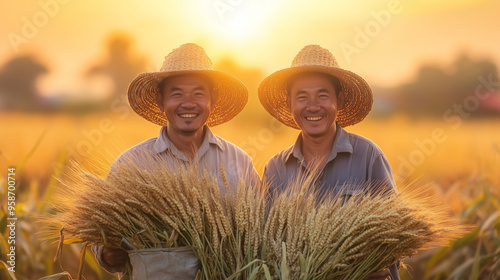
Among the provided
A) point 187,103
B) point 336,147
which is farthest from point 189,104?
point 336,147

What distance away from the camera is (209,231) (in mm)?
2133

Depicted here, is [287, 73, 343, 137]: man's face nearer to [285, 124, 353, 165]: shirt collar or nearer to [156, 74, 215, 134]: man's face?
[285, 124, 353, 165]: shirt collar

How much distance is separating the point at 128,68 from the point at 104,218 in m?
7.59

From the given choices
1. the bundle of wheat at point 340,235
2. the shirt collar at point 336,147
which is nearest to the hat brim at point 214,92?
the shirt collar at point 336,147

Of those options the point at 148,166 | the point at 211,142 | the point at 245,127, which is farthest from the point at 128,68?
the point at 148,166

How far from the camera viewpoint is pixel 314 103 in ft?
10.4

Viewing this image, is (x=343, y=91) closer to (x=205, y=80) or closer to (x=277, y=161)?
(x=277, y=161)

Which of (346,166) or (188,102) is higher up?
(188,102)

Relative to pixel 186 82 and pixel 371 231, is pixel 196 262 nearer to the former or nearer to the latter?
pixel 371 231

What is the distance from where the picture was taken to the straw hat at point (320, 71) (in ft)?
10.7

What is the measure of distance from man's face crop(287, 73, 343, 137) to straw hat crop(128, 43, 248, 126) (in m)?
0.52

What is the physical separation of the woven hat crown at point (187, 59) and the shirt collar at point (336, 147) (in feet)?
2.44

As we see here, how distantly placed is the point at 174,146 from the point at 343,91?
1162mm

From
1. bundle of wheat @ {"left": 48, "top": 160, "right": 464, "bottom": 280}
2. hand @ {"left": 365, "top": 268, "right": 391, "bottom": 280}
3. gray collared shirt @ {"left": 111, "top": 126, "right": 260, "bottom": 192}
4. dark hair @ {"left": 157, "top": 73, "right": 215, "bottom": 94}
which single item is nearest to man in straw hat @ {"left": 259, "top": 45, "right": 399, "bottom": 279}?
gray collared shirt @ {"left": 111, "top": 126, "right": 260, "bottom": 192}
